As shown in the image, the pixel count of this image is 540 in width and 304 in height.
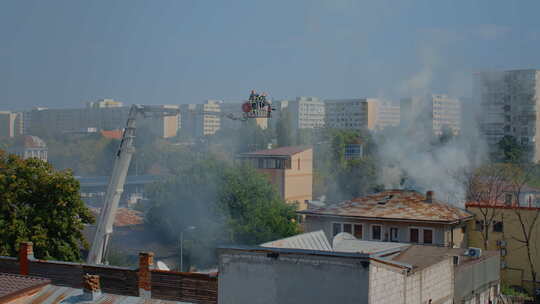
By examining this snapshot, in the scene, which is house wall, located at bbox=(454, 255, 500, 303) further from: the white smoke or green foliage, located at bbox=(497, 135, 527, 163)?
green foliage, located at bbox=(497, 135, 527, 163)

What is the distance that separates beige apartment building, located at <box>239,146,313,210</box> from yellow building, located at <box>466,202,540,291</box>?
22.2 meters

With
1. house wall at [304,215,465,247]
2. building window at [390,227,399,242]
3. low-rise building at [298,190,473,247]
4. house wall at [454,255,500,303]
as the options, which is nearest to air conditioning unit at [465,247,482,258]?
house wall at [454,255,500,303]

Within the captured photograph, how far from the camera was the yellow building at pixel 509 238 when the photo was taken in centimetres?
2964

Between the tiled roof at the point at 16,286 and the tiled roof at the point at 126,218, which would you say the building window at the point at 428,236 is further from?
the tiled roof at the point at 126,218

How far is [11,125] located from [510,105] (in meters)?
74.9

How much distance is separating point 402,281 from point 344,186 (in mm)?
51287

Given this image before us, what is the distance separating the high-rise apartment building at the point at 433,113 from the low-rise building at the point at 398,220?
3310cm

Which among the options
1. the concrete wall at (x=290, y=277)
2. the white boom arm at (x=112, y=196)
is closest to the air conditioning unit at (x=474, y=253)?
the concrete wall at (x=290, y=277)

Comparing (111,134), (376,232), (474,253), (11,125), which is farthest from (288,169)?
(11,125)

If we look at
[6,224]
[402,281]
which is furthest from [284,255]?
[6,224]

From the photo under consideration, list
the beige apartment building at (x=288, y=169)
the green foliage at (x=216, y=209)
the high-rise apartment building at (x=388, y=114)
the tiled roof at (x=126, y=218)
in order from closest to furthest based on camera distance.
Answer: the green foliage at (x=216, y=209), the tiled roof at (x=126, y=218), the beige apartment building at (x=288, y=169), the high-rise apartment building at (x=388, y=114)

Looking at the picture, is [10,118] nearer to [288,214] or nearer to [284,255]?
[288,214]

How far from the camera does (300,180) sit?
55.1 meters

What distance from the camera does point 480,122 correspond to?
68.3 meters
